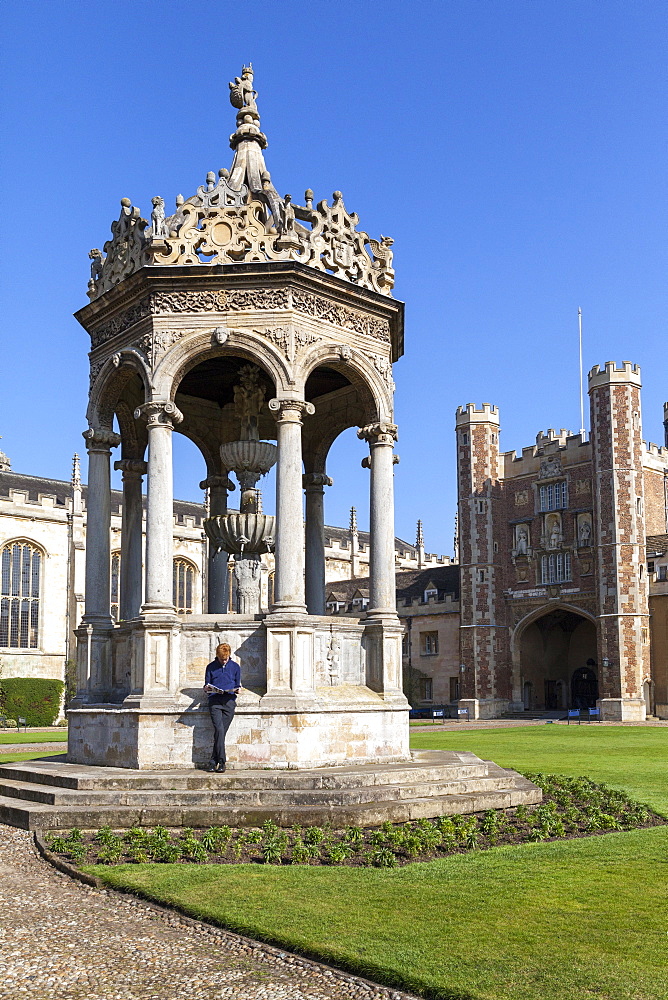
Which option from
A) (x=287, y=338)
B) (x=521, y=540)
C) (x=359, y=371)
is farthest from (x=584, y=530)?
(x=287, y=338)

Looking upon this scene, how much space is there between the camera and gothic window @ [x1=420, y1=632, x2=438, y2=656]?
2201 inches

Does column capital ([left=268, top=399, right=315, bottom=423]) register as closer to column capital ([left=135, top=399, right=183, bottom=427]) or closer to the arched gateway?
the arched gateway

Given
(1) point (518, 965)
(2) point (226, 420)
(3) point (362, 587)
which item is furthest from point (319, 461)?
(3) point (362, 587)

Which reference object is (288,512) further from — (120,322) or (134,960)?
(134,960)

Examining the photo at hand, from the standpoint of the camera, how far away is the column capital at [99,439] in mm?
12523

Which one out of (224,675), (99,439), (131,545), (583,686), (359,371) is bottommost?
(583,686)

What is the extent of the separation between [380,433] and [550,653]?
4459 cm

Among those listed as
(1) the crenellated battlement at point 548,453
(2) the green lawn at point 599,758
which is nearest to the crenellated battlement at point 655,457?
(1) the crenellated battlement at point 548,453

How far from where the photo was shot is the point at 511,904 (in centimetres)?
571

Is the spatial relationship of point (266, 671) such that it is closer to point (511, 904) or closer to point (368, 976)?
point (511, 904)

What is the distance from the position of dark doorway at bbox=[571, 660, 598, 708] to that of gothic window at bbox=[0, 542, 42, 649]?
103 feet

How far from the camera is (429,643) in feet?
185

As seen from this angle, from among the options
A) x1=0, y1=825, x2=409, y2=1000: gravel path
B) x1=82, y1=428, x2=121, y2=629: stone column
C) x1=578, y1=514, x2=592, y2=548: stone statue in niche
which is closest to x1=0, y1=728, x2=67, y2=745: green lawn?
x1=82, y1=428, x2=121, y2=629: stone column

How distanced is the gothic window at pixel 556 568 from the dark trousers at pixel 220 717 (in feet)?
136
